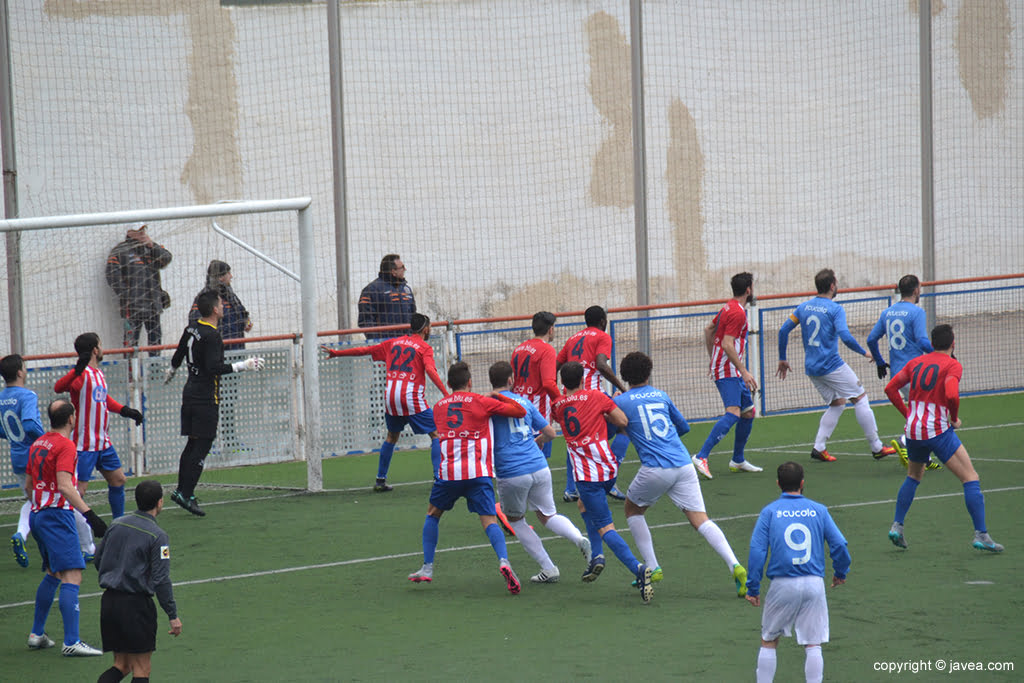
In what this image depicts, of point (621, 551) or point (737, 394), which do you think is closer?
point (621, 551)

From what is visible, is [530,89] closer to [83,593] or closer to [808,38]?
[808,38]

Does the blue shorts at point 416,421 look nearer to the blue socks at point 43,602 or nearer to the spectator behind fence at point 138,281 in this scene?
the spectator behind fence at point 138,281

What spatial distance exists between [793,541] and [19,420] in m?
6.22

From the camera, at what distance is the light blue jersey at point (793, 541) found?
252 inches

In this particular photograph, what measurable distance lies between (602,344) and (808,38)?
17.7 m

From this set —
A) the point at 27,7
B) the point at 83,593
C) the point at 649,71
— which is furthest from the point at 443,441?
Answer: the point at 649,71

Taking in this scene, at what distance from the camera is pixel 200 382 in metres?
12.3

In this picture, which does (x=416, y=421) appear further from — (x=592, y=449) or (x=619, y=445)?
(x=592, y=449)

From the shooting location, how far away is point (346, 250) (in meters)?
15.8

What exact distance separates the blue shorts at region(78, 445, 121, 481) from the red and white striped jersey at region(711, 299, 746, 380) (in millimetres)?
6126

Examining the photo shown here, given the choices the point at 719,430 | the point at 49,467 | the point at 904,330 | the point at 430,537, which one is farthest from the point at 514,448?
the point at 904,330

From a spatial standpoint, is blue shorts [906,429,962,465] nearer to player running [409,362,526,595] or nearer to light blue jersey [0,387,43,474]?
player running [409,362,526,595]

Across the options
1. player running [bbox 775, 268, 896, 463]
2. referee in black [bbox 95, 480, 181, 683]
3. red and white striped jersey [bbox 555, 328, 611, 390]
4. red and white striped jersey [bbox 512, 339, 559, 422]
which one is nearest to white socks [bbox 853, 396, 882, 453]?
player running [bbox 775, 268, 896, 463]

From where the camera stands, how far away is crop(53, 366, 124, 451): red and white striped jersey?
1077cm
